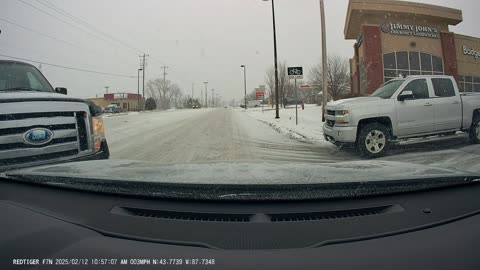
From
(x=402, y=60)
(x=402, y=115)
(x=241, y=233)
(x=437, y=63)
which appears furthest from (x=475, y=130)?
(x=437, y=63)

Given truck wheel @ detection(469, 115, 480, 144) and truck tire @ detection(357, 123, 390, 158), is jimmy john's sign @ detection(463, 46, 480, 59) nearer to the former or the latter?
truck wheel @ detection(469, 115, 480, 144)

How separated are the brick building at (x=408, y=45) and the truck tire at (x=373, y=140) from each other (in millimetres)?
17749

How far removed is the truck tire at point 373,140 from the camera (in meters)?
7.50

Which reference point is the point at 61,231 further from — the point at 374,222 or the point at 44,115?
the point at 44,115

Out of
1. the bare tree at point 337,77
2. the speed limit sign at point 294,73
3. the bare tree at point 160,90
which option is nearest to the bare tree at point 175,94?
the bare tree at point 160,90

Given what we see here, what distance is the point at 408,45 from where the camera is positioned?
25.0m

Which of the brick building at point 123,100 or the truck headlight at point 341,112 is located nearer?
the truck headlight at point 341,112

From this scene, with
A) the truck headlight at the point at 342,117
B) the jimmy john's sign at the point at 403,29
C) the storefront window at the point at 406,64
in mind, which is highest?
the jimmy john's sign at the point at 403,29

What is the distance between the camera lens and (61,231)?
1784 millimetres

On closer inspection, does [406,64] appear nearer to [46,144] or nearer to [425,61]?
[425,61]

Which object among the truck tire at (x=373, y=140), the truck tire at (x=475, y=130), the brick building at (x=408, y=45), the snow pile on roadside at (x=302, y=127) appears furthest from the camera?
the brick building at (x=408, y=45)

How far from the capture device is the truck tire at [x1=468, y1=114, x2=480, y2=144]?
8.98 meters

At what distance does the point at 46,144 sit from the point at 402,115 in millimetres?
7400
